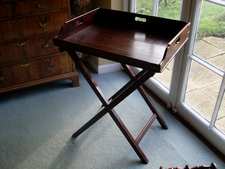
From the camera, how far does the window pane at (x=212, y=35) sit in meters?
1.89

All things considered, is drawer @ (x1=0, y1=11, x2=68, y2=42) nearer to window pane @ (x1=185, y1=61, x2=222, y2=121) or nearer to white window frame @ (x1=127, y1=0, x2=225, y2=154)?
white window frame @ (x1=127, y1=0, x2=225, y2=154)

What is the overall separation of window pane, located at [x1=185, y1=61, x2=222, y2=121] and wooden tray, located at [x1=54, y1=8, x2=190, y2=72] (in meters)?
0.46

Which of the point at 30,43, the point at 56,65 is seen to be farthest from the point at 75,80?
the point at 30,43

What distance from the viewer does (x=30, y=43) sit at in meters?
2.40

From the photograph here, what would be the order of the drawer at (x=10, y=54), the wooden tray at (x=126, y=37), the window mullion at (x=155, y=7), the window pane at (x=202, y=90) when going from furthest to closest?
1. the window mullion at (x=155, y=7)
2. the drawer at (x=10, y=54)
3. the window pane at (x=202, y=90)
4. the wooden tray at (x=126, y=37)

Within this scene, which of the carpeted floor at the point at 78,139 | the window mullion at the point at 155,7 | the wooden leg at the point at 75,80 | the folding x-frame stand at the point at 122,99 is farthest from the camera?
the wooden leg at the point at 75,80

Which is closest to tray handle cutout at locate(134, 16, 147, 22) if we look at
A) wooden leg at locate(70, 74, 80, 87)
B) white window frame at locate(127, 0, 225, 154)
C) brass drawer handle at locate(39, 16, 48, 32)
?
white window frame at locate(127, 0, 225, 154)

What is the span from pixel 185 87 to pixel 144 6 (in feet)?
2.77

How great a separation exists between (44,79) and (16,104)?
32cm

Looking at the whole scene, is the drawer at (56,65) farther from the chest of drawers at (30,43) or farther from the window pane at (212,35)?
the window pane at (212,35)

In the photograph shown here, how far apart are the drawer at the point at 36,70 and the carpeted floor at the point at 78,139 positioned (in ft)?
0.64

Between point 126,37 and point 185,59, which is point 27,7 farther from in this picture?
A: point 185,59

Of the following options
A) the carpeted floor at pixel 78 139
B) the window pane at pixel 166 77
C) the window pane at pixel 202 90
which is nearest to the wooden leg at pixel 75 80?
the carpeted floor at pixel 78 139

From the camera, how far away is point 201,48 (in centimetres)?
208
